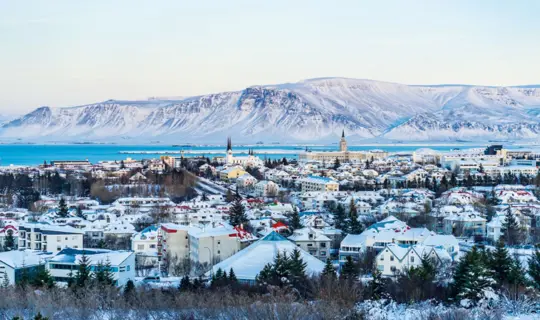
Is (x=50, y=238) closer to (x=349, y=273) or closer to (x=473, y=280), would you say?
(x=349, y=273)

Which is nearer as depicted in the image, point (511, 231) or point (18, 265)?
point (18, 265)

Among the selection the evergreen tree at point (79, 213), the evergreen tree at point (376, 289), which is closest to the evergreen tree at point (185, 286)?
the evergreen tree at point (376, 289)

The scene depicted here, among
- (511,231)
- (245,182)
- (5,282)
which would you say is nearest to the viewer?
(5,282)

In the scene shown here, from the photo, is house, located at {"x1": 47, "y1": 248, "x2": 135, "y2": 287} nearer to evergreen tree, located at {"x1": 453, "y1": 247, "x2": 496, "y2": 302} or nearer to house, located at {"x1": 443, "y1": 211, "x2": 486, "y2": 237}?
evergreen tree, located at {"x1": 453, "y1": 247, "x2": 496, "y2": 302}

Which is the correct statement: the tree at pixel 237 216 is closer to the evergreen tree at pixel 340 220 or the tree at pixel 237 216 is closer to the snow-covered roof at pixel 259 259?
the evergreen tree at pixel 340 220

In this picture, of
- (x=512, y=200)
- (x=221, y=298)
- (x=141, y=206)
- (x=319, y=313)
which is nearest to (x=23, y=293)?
(x=221, y=298)

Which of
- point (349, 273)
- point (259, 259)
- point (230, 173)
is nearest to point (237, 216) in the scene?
point (259, 259)

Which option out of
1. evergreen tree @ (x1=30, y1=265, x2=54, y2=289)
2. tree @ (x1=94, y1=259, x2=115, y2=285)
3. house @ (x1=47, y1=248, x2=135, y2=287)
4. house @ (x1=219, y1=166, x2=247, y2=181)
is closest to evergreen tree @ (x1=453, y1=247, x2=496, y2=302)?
tree @ (x1=94, y1=259, x2=115, y2=285)
